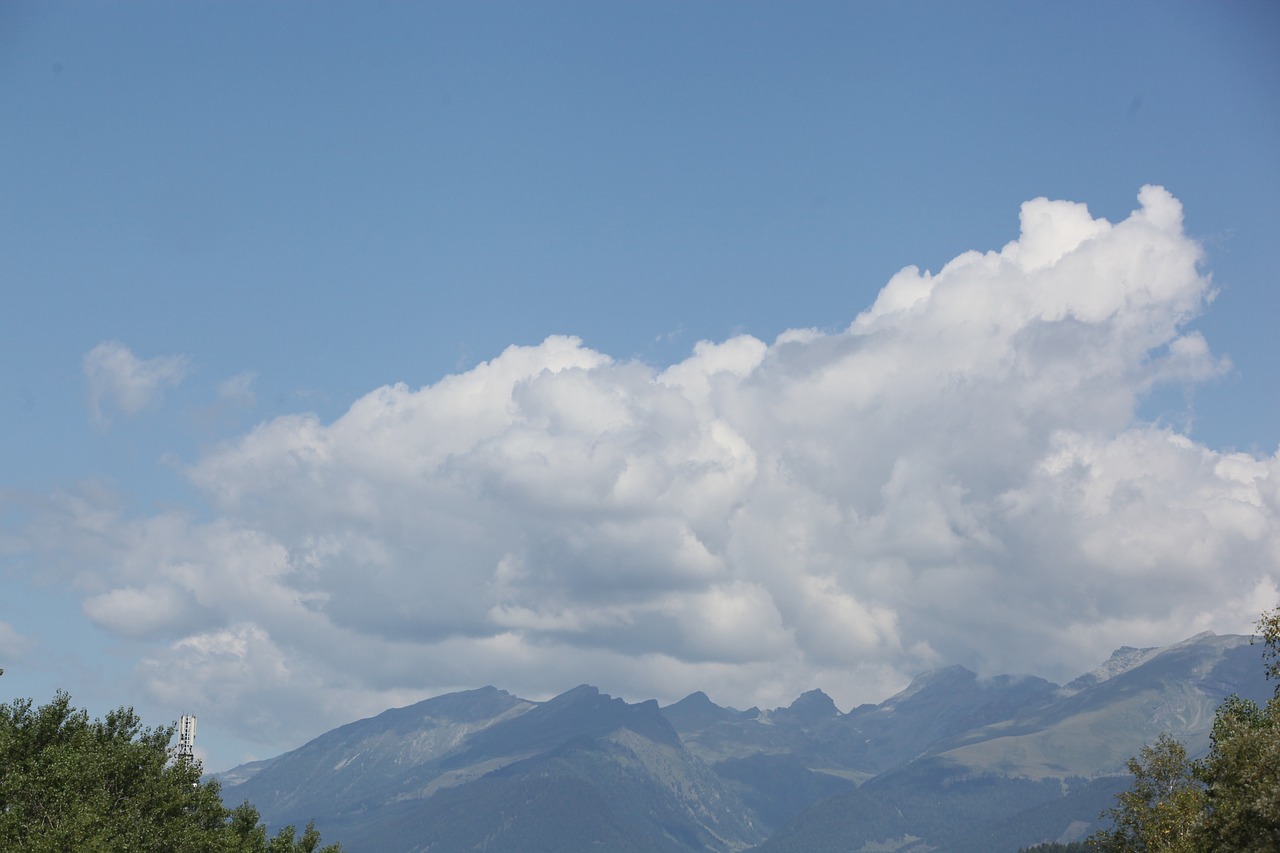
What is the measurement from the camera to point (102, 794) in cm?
11100

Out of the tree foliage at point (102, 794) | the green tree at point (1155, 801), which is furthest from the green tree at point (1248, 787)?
the tree foliage at point (102, 794)

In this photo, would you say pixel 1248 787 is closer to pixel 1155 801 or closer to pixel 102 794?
pixel 1155 801

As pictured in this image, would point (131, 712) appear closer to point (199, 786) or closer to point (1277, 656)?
point (199, 786)

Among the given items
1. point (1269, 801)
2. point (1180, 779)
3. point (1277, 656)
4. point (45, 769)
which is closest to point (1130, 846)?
point (1180, 779)

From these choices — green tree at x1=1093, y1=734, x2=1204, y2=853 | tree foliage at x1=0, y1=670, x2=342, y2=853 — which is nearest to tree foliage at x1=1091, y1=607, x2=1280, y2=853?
green tree at x1=1093, y1=734, x2=1204, y2=853

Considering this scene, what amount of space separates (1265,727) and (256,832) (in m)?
104

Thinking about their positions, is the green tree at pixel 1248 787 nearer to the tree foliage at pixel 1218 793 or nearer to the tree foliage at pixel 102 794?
the tree foliage at pixel 1218 793

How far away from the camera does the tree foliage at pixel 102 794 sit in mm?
99000

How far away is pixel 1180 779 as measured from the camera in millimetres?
94375

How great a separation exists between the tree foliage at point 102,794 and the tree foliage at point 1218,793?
75.6 m

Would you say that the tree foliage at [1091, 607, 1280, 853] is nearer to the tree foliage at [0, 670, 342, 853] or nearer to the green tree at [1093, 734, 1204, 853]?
the green tree at [1093, 734, 1204, 853]

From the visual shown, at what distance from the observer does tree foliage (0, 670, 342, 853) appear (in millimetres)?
99000

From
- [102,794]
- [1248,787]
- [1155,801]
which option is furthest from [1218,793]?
[102,794]

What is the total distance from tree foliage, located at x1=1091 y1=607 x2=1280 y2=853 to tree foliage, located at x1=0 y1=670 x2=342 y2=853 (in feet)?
248
